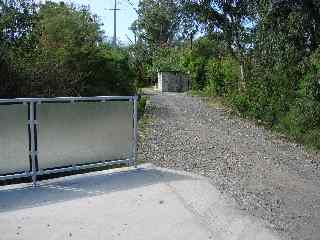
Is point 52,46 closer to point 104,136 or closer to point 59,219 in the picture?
point 104,136

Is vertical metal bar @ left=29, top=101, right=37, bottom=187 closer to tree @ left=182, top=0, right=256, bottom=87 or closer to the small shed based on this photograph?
tree @ left=182, top=0, right=256, bottom=87

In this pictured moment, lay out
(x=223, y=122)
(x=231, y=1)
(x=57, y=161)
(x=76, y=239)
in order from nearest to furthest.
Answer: (x=76, y=239)
(x=57, y=161)
(x=223, y=122)
(x=231, y=1)

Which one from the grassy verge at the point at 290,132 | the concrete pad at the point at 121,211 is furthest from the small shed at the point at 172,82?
the concrete pad at the point at 121,211

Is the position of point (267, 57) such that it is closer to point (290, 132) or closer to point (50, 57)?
point (290, 132)

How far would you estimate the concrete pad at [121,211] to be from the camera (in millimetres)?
5457

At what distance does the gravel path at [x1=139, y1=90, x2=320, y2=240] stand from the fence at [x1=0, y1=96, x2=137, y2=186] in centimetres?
156

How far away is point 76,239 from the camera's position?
17.0ft

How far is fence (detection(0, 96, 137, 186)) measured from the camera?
6.68 metres

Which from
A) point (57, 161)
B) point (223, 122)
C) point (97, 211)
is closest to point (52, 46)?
point (223, 122)

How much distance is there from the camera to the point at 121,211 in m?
6.14

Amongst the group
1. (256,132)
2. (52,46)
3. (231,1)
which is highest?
(231,1)

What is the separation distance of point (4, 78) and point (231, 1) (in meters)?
15.6

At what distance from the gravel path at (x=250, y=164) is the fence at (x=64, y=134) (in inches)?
61.2

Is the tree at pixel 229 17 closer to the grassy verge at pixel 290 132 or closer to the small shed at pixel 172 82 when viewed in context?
the grassy verge at pixel 290 132
